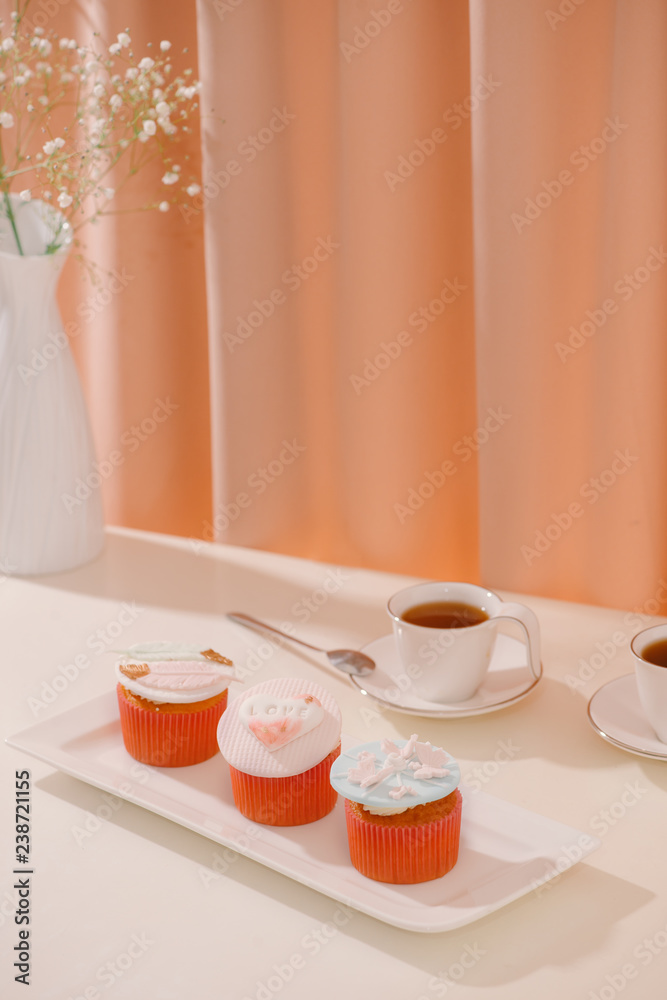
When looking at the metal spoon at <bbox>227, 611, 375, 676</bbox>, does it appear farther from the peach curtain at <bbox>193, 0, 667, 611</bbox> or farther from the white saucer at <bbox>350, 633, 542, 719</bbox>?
the peach curtain at <bbox>193, 0, 667, 611</bbox>

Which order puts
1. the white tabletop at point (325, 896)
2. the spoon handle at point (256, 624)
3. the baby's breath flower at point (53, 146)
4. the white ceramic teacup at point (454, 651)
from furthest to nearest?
the baby's breath flower at point (53, 146) < the spoon handle at point (256, 624) < the white ceramic teacup at point (454, 651) < the white tabletop at point (325, 896)

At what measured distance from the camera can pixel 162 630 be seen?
112 cm

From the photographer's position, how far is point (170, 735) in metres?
0.79

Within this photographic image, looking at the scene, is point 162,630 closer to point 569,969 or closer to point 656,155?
point 569,969

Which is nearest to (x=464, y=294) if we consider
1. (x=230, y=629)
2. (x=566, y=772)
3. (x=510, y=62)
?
(x=510, y=62)

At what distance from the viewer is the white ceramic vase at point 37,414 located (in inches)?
47.4

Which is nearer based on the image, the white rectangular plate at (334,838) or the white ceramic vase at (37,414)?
the white rectangular plate at (334,838)

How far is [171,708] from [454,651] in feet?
0.84

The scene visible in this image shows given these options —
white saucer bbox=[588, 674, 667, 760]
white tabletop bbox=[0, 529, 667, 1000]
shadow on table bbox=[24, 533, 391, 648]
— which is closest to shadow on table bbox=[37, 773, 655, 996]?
white tabletop bbox=[0, 529, 667, 1000]

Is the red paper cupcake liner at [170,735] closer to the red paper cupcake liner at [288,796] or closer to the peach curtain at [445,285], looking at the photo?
the red paper cupcake liner at [288,796]

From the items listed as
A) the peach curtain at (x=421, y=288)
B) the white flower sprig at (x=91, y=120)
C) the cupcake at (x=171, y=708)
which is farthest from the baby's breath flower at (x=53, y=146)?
the cupcake at (x=171, y=708)

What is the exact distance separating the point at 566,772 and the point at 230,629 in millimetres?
437

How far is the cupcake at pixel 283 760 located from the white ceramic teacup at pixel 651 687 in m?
0.26

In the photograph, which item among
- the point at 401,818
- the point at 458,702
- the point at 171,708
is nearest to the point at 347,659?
the point at 458,702
